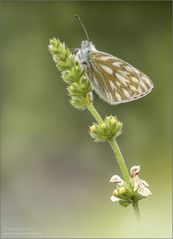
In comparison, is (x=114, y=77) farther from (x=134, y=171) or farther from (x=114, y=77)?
(x=134, y=171)

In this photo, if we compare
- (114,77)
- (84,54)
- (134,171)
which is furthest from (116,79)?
(134,171)

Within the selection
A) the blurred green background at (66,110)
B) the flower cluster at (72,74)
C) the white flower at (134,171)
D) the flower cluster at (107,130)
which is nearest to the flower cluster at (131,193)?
the white flower at (134,171)

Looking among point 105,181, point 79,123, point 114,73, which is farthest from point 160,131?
point 114,73

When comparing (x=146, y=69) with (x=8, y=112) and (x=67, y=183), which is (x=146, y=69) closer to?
(x=8, y=112)

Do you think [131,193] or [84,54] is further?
[84,54]

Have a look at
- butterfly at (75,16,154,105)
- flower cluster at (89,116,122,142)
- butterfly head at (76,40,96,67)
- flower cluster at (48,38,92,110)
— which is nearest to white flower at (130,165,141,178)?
flower cluster at (89,116,122,142)

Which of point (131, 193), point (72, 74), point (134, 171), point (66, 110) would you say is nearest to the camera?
point (131, 193)

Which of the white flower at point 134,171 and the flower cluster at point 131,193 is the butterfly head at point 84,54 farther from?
the flower cluster at point 131,193
